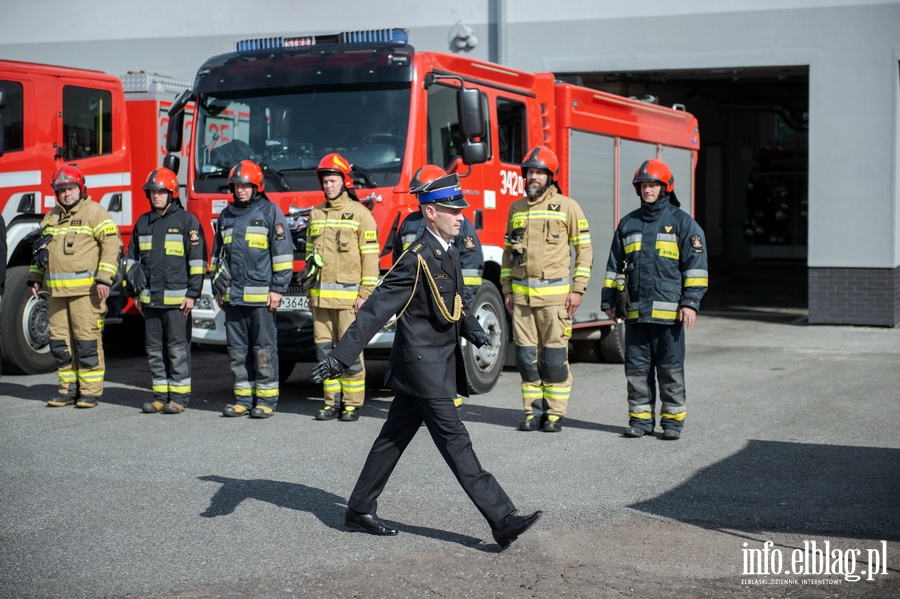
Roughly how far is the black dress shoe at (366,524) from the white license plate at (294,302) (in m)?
4.09

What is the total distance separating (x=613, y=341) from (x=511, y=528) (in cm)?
753

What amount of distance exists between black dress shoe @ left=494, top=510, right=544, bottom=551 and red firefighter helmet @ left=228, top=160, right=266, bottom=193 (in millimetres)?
4584

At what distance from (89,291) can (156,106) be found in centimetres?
424

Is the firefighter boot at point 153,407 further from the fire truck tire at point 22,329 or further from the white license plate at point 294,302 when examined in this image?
the fire truck tire at point 22,329

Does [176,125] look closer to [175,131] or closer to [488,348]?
[175,131]

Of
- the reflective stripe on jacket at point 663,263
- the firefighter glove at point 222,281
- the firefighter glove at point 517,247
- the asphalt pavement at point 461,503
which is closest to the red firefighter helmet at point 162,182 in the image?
the firefighter glove at point 222,281

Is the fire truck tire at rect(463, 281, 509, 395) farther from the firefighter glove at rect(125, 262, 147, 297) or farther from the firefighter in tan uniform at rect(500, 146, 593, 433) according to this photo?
the firefighter glove at rect(125, 262, 147, 297)

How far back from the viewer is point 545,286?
28.5 feet

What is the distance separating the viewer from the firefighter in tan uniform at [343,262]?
9109 mm

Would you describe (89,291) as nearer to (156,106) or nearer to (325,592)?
(156,106)

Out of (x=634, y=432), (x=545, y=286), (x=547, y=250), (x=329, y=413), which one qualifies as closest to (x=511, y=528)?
(x=634, y=432)

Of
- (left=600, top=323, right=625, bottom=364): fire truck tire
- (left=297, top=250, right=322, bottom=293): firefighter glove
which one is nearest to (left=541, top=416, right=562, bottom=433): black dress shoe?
(left=297, top=250, right=322, bottom=293): firefighter glove

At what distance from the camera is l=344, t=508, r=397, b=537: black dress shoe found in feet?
19.0

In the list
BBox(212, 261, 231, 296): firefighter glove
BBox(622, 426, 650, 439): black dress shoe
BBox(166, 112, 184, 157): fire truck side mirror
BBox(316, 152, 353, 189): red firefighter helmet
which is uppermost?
BBox(166, 112, 184, 157): fire truck side mirror
